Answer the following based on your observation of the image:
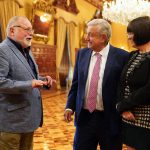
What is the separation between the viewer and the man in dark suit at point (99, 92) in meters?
2.78

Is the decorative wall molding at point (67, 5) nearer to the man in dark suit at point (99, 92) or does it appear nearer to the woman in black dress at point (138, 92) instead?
the man in dark suit at point (99, 92)

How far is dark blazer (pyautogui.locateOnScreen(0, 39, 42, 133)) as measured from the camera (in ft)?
8.44

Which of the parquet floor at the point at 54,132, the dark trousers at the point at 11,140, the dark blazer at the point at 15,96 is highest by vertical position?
the dark blazer at the point at 15,96

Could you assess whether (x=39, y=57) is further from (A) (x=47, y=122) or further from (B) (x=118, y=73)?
(B) (x=118, y=73)

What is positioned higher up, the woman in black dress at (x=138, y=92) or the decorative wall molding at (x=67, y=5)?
the decorative wall molding at (x=67, y=5)

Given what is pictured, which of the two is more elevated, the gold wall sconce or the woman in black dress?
the gold wall sconce

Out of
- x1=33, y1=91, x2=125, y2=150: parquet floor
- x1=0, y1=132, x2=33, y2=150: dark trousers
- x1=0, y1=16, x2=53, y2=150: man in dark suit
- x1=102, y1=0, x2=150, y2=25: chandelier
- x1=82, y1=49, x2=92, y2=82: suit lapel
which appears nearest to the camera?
x1=0, y1=16, x2=53, y2=150: man in dark suit

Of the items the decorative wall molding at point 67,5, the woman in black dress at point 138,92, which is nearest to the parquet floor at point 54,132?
the woman in black dress at point 138,92

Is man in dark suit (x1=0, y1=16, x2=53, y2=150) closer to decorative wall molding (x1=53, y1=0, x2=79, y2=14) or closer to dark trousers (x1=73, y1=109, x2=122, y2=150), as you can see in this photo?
dark trousers (x1=73, y1=109, x2=122, y2=150)

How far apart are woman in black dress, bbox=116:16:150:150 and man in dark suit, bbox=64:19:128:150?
0.93 ft

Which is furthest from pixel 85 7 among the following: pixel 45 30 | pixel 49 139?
pixel 49 139

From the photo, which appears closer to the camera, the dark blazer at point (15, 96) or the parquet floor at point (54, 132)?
the dark blazer at point (15, 96)

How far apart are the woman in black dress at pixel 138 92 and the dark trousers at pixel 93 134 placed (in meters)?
0.34

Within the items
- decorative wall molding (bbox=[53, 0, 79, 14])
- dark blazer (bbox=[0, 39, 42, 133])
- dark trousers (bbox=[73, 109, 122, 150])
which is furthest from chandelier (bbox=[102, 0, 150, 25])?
dark blazer (bbox=[0, 39, 42, 133])
